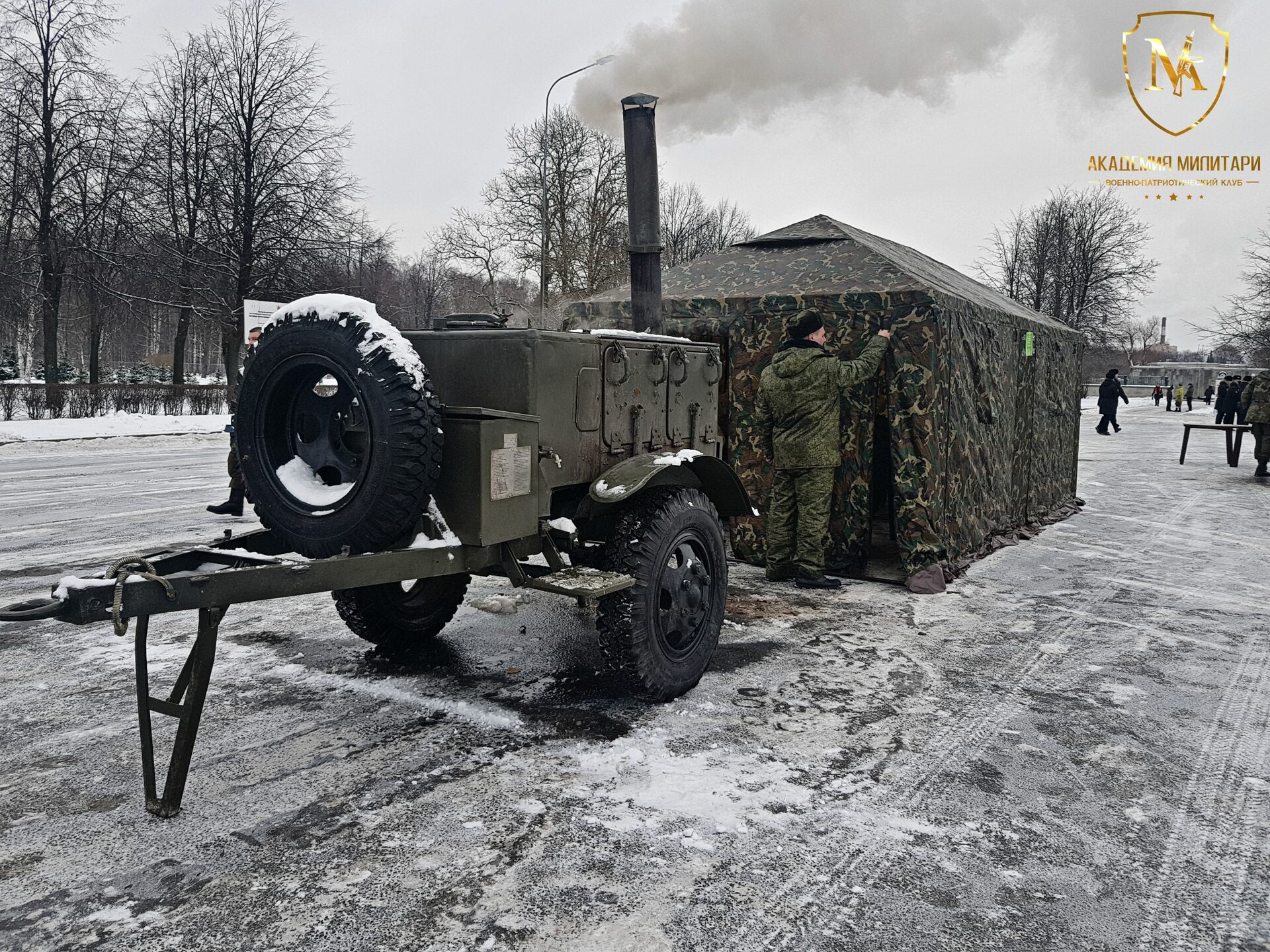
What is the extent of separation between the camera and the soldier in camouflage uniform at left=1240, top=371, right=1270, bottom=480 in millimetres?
14219

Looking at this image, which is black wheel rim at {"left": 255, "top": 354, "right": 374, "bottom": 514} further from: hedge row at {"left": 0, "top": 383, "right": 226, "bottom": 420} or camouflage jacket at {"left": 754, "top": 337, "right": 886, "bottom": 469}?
hedge row at {"left": 0, "top": 383, "right": 226, "bottom": 420}

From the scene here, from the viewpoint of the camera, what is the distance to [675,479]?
4.68 m

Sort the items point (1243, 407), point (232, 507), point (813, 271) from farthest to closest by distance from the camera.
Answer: point (1243, 407), point (232, 507), point (813, 271)

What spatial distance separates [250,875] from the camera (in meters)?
2.87

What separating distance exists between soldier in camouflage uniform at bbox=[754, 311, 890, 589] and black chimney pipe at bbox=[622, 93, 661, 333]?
1.10m

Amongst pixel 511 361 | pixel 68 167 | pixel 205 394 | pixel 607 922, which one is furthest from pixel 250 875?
pixel 68 167

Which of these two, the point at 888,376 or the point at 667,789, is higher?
the point at 888,376

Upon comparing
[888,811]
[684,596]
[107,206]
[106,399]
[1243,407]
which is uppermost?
[107,206]

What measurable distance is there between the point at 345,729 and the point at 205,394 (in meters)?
24.9

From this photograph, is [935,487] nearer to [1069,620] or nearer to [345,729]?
[1069,620]

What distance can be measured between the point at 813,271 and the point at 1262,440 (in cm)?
1072

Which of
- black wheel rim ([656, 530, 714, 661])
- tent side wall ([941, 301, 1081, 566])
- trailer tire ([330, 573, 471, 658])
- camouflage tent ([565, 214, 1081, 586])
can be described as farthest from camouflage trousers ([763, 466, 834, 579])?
trailer tire ([330, 573, 471, 658])

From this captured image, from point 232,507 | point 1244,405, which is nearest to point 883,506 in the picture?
point 232,507

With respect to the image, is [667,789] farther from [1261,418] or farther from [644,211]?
[1261,418]
